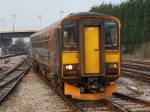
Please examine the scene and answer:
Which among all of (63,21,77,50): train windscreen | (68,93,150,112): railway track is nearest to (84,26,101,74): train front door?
(63,21,77,50): train windscreen

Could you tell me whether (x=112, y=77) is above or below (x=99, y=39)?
below

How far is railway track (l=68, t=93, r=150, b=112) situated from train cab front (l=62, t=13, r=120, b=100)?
31cm

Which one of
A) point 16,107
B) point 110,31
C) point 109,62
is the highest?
point 110,31

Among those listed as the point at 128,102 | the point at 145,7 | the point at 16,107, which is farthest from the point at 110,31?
the point at 145,7

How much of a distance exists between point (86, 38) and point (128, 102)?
240 centimetres

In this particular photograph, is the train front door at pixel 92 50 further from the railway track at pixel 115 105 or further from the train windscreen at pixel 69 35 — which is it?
the railway track at pixel 115 105

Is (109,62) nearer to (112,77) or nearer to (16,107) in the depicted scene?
(112,77)

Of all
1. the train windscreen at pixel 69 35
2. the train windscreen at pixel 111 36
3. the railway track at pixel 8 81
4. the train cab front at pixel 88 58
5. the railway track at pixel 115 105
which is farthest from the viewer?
the railway track at pixel 8 81

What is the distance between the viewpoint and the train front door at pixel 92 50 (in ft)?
49.4

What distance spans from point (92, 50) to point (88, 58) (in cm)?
28

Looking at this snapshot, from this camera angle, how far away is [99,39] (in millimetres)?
15070

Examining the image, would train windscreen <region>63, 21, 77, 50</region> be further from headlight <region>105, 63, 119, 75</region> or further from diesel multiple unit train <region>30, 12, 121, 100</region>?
headlight <region>105, 63, 119, 75</region>

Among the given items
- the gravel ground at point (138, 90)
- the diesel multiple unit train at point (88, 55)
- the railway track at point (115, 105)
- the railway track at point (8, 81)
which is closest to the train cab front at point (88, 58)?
the diesel multiple unit train at point (88, 55)

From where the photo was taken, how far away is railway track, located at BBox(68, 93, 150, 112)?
44.9 feet
